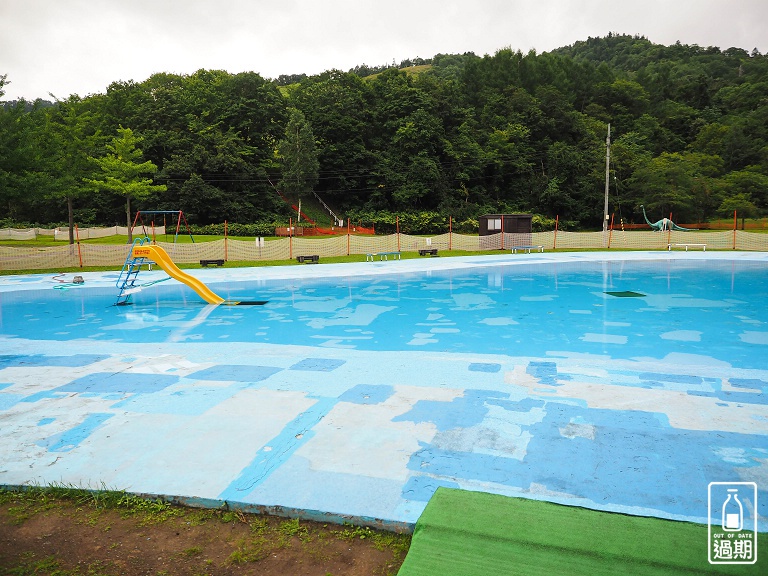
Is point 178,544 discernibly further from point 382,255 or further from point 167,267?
point 382,255

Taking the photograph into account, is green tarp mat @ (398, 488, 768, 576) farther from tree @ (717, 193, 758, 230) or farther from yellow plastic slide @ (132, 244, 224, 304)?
tree @ (717, 193, 758, 230)

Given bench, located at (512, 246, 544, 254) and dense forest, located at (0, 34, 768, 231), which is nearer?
bench, located at (512, 246, 544, 254)

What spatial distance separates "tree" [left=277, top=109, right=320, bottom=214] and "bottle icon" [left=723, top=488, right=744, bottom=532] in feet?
184

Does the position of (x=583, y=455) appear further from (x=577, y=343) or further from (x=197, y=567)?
(x=577, y=343)

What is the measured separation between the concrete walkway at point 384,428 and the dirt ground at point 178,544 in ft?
0.62

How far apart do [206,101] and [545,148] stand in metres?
43.3

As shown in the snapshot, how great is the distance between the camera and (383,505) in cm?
407

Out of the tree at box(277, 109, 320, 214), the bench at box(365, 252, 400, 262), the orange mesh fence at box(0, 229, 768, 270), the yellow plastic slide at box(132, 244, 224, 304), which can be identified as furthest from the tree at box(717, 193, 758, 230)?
the yellow plastic slide at box(132, 244, 224, 304)

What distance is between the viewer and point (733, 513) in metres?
3.96

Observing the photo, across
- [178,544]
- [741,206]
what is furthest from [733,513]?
[741,206]

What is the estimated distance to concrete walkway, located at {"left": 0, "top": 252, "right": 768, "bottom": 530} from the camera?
14.4ft

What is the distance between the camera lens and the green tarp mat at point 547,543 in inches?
128

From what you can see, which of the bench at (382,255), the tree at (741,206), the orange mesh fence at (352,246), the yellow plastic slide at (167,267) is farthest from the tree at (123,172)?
the tree at (741,206)

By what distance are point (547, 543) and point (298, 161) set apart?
187ft
